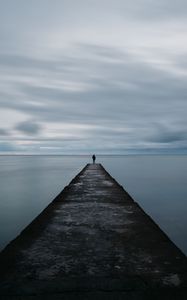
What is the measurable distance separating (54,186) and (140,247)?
23.4 metres

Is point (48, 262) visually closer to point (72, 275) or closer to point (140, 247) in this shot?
point (72, 275)

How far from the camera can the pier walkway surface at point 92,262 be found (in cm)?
336

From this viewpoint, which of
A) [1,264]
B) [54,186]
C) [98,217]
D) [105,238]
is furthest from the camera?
[54,186]

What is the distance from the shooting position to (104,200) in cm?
1009

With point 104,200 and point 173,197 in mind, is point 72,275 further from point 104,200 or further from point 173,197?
point 173,197

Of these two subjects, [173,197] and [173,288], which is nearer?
[173,288]

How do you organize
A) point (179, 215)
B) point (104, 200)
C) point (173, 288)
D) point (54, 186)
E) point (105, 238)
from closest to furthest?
point (173, 288) < point (105, 238) < point (104, 200) < point (179, 215) < point (54, 186)

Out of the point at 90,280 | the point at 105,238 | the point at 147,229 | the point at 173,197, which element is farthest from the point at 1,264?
the point at 173,197

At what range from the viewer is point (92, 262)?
4277mm

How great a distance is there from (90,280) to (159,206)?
1520cm

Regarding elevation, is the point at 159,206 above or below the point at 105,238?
below

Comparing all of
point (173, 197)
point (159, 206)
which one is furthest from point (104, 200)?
point (173, 197)

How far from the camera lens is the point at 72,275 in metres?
3.80

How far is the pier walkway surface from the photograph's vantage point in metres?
3.36
